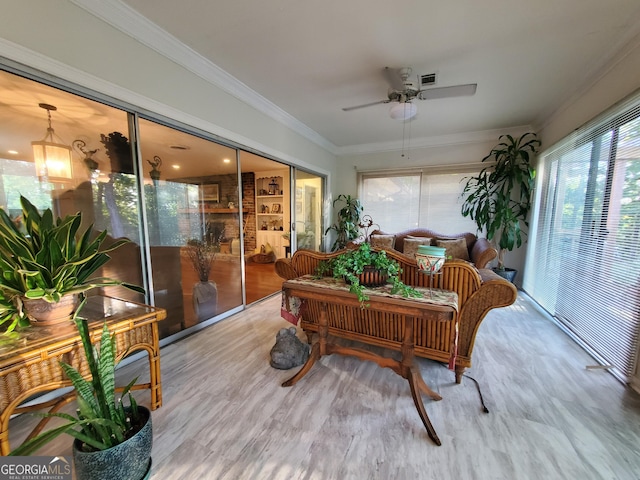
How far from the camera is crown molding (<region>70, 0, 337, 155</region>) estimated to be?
5.45 feet

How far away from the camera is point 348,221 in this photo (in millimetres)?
5102

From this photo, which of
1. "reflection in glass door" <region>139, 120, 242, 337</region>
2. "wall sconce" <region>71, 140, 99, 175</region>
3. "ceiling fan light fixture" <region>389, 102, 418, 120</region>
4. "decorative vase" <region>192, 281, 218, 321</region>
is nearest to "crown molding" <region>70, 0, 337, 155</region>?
"reflection in glass door" <region>139, 120, 242, 337</region>

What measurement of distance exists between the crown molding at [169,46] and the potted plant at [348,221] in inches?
96.5

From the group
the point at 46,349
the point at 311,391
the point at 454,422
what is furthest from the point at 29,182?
the point at 454,422

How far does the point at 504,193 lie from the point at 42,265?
5.50 meters

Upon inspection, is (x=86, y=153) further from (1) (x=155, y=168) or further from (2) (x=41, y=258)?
(2) (x=41, y=258)

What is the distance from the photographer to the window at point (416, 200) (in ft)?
14.9

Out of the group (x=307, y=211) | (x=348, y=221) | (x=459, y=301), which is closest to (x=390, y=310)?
(x=459, y=301)

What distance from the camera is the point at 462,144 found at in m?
4.44

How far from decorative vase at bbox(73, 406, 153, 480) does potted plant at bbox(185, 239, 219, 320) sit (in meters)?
1.69

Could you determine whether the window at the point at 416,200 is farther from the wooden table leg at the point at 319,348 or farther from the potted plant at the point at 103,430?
the potted plant at the point at 103,430

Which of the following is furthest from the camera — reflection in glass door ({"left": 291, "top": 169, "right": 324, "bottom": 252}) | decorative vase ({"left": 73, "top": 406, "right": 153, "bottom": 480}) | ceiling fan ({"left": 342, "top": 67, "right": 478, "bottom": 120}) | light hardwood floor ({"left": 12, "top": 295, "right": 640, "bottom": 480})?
reflection in glass door ({"left": 291, "top": 169, "right": 324, "bottom": 252})

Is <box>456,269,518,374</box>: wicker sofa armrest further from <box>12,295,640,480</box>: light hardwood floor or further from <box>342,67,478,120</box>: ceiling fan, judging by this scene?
<box>342,67,478,120</box>: ceiling fan

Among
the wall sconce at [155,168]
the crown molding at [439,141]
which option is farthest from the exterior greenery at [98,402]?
the crown molding at [439,141]
